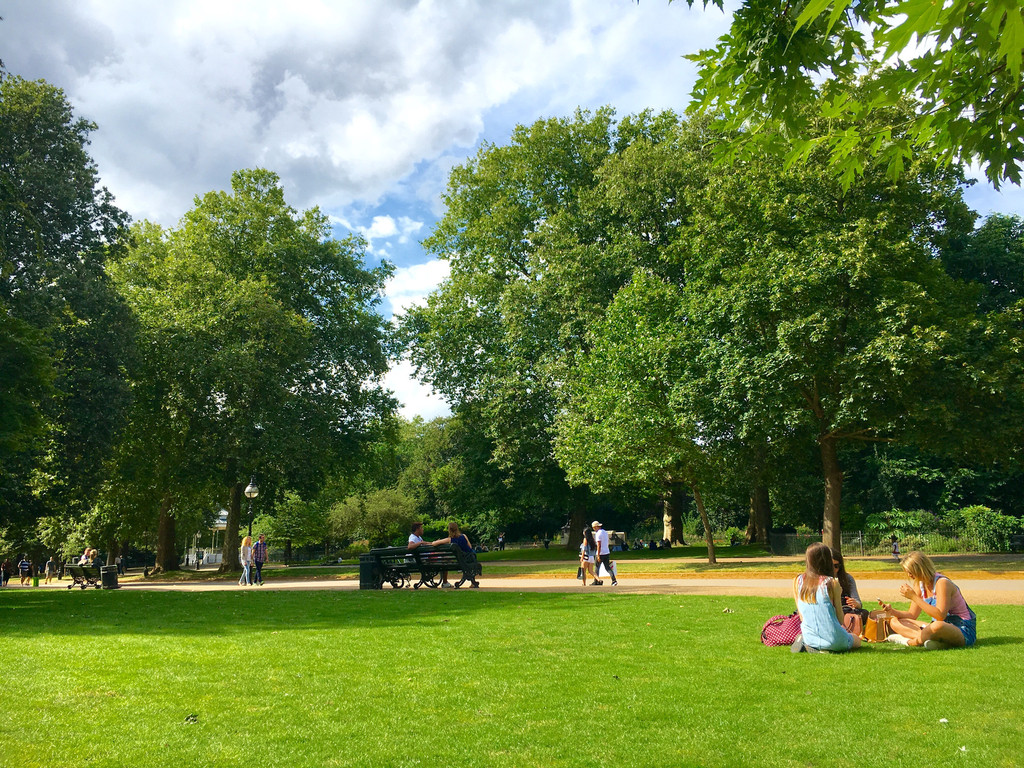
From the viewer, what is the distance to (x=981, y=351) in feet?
72.0

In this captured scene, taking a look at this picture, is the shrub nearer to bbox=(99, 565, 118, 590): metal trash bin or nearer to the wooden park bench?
bbox=(99, 565, 118, 590): metal trash bin

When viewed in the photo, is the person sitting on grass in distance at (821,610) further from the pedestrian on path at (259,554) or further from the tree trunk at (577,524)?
the tree trunk at (577,524)

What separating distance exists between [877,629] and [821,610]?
1245mm

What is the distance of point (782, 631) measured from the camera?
8031mm

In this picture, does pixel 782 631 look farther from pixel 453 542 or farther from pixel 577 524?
pixel 577 524

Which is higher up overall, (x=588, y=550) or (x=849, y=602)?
(x=849, y=602)

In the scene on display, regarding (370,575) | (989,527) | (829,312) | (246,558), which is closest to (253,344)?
(246,558)

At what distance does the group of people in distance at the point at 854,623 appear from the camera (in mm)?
7488

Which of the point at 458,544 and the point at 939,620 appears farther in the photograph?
the point at 458,544

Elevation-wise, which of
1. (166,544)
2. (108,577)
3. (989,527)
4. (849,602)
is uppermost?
(849,602)

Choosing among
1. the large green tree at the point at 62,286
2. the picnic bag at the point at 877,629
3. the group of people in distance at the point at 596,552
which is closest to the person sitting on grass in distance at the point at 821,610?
the picnic bag at the point at 877,629

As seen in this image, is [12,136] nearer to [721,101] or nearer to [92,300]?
[92,300]

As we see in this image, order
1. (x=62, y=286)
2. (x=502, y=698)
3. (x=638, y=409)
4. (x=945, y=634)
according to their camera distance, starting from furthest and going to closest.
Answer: (x=638, y=409)
(x=62, y=286)
(x=945, y=634)
(x=502, y=698)

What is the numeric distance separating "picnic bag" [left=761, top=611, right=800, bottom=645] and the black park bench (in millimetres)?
10412
